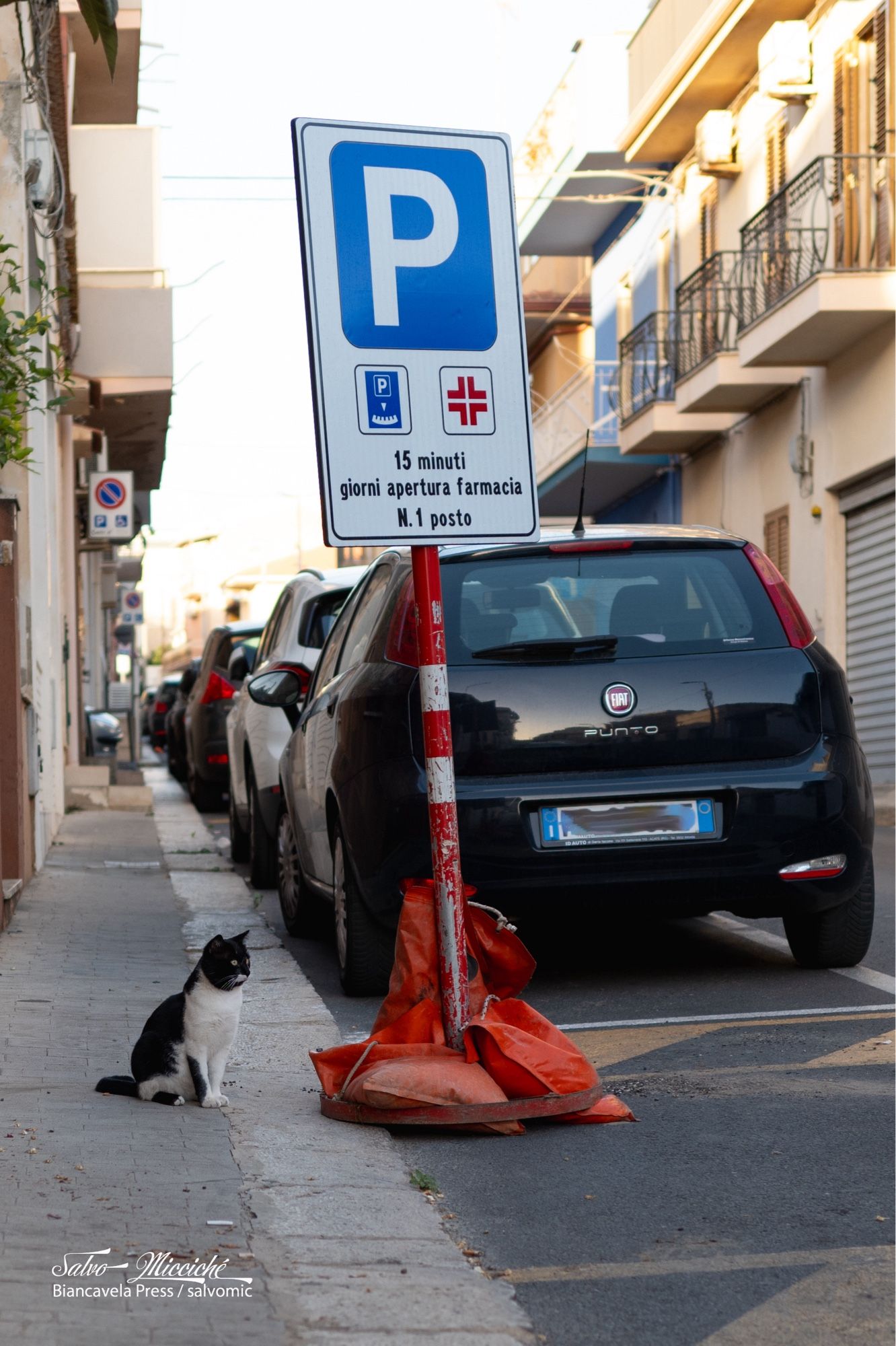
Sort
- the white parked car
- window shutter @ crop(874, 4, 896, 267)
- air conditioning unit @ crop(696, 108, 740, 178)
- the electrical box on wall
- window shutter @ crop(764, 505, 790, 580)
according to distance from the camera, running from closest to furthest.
A: the white parked car < the electrical box on wall < window shutter @ crop(874, 4, 896, 267) < window shutter @ crop(764, 505, 790, 580) < air conditioning unit @ crop(696, 108, 740, 178)

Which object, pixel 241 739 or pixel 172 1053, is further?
pixel 241 739

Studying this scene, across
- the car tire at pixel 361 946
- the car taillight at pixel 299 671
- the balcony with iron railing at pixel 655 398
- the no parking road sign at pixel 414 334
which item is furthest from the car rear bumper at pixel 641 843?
the balcony with iron railing at pixel 655 398

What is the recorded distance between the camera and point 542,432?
31016 mm

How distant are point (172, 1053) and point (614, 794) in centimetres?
194

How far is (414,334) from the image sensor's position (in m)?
4.86

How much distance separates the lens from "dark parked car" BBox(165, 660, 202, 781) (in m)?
21.7

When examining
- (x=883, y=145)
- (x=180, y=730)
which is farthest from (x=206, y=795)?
(x=883, y=145)

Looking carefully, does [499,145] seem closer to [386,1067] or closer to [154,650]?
[386,1067]

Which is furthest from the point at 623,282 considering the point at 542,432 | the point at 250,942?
the point at 250,942

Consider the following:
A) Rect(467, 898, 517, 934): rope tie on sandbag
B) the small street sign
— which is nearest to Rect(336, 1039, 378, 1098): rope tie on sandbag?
Rect(467, 898, 517, 934): rope tie on sandbag

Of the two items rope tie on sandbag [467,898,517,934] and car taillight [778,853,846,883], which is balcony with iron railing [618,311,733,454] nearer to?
car taillight [778,853,846,883]

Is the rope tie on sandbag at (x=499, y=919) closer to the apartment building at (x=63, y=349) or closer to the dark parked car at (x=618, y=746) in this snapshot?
the dark parked car at (x=618, y=746)

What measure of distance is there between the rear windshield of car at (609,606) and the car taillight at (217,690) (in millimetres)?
10689

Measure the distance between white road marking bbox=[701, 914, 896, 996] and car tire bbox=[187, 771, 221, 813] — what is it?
965 centimetres
